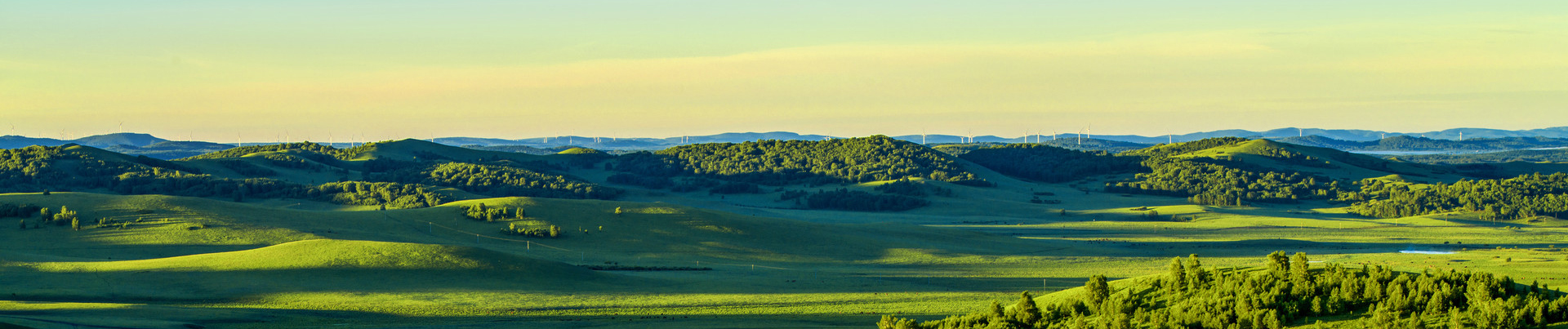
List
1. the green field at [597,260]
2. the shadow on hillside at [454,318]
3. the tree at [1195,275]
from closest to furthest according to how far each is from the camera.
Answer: the tree at [1195,275] → the shadow on hillside at [454,318] → the green field at [597,260]

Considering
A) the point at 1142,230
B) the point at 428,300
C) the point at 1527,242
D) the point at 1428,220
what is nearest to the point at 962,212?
the point at 1142,230

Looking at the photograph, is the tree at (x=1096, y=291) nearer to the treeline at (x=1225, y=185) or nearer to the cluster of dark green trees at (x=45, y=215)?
the cluster of dark green trees at (x=45, y=215)

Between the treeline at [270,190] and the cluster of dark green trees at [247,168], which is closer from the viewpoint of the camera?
the treeline at [270,190]

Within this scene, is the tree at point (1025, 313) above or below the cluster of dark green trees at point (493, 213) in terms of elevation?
below

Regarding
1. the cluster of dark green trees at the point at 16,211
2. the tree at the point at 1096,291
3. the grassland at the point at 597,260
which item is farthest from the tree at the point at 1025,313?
the cluster of dark green trees at the point at 16,211

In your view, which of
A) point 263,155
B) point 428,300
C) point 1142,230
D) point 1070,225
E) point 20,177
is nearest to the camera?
point 428,300

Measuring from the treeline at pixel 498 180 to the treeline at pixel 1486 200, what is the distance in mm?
87336

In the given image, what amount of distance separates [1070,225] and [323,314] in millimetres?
79638

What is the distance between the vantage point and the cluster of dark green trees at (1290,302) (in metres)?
24.7

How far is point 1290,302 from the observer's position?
2791 cm

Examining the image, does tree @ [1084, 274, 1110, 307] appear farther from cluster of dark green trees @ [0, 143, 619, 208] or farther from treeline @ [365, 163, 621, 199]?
treeline @ [365, 163, 621, 199]

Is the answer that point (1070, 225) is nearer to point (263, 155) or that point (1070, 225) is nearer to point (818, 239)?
point (818, 239)

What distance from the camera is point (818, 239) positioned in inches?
3194

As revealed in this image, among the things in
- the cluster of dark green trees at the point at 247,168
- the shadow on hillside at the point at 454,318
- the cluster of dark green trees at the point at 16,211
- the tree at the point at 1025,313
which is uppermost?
the cluster of dark green trees at the point at 247,168
